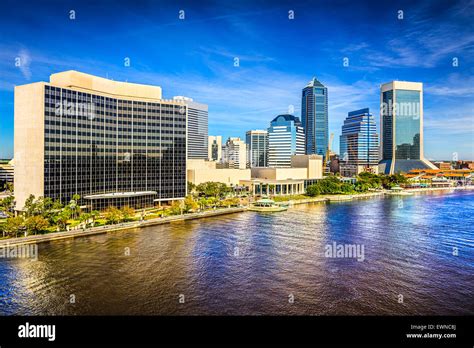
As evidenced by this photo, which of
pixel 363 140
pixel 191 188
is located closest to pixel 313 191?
pixel 191 188

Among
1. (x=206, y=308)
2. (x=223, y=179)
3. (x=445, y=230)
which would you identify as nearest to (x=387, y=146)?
(x=223, y=179)

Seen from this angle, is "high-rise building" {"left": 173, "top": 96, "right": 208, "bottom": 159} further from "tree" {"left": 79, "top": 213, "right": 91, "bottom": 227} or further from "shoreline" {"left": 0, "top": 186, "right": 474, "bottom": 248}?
"tree" {"left": 79, "top": 213, "right": 91, "bottom": 227}

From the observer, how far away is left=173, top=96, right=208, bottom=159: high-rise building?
17150cm

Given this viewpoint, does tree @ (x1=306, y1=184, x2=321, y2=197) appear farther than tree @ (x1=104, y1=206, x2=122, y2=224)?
Yes

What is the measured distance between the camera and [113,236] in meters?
45.6

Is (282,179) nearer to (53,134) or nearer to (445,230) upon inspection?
(445,230)

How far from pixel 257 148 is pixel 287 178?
9016cm

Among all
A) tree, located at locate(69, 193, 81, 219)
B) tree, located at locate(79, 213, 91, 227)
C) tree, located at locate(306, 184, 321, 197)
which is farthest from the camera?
tree, located at locate(306, 184, 321, 197)

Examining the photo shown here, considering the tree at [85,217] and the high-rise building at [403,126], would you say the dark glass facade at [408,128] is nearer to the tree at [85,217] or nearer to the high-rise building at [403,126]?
the high-rise building at [403,126]

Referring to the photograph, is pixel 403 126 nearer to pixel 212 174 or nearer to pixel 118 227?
pixel 212 174

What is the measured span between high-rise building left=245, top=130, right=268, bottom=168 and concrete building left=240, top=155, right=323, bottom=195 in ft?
253

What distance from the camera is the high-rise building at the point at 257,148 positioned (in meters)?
193

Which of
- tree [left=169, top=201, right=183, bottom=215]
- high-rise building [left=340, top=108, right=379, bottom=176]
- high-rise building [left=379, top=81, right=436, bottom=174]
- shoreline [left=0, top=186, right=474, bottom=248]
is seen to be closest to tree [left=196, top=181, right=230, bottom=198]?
shoreline [left=0, top=186, right=474, bottom=248]

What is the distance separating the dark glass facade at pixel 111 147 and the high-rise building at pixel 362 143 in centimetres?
13026
